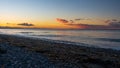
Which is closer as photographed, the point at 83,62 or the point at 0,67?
the point at 0,67

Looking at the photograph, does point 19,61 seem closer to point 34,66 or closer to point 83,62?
point 34,66

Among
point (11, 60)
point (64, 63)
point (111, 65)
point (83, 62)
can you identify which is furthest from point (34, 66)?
point (111, 65)

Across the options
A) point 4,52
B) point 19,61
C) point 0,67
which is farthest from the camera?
point 4,52

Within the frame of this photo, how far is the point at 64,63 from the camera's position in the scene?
690 inches

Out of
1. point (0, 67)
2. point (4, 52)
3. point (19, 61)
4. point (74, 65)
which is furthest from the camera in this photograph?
point (4, 52)

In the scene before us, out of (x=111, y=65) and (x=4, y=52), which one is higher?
(x=4, y=52)

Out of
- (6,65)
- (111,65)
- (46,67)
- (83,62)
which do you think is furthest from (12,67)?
(111,65)

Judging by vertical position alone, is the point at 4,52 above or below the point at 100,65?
above

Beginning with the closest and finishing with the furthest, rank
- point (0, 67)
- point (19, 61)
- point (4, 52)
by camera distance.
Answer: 1. point (0, 67)
2. point (19, 61)
3. point (4, 52)

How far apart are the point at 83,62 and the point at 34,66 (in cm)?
519

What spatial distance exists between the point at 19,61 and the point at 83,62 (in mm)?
5609

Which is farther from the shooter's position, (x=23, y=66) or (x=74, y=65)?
(x=74, y=65)

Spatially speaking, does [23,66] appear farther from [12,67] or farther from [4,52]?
[4,52]

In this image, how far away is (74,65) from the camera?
17.2 m
